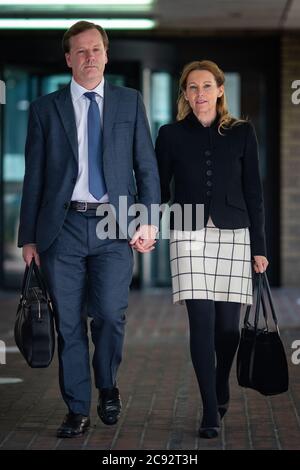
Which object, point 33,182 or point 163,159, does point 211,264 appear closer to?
point 163,159

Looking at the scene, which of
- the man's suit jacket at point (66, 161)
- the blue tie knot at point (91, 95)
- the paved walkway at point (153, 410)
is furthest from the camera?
the blue tie knot at point (91, 95)

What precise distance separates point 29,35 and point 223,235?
25.0 feet

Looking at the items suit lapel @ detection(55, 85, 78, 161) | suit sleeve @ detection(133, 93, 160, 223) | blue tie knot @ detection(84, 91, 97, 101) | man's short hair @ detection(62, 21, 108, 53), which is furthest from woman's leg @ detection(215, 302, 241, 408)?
man's short hair @ detection(62, 21, 108, 53)

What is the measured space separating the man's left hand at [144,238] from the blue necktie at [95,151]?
9.6 inches

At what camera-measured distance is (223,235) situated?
5.04 m

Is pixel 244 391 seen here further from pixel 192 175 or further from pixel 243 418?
pixel 192 175

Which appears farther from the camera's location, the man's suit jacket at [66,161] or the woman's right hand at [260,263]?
the woman's right hand at [260,263]

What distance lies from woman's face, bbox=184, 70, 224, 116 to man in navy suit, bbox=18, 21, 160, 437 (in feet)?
0.87

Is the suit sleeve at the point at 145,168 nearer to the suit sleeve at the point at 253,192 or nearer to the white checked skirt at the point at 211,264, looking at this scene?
the white checked skirt at the point at 211,264

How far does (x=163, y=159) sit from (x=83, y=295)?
29.8 inches

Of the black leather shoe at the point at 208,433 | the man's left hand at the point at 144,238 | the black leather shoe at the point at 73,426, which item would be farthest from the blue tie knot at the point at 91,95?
the black leather shoe at the point at 208,433

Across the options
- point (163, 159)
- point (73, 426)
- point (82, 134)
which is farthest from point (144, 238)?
point (73, 426)

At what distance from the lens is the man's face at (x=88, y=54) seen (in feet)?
16.4

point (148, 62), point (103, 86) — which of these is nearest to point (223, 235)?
point (103, 86)
